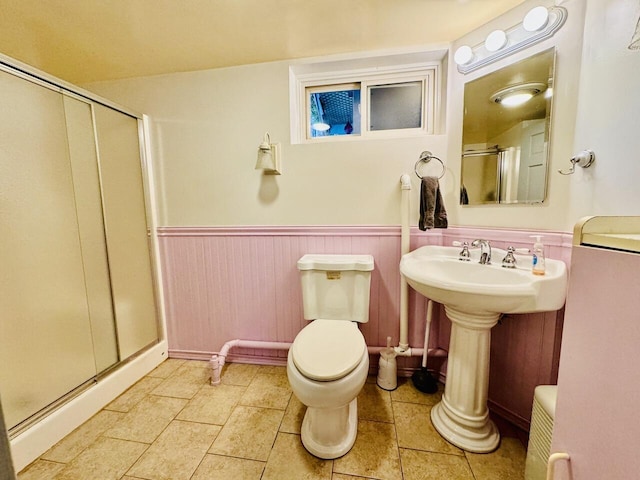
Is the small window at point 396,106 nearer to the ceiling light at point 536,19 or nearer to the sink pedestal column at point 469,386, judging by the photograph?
the ceiling light at point 536,19

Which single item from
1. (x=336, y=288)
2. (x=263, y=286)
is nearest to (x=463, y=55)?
(x=336, y=288)

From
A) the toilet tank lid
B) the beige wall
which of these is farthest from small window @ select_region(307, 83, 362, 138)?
the toilet tank lid

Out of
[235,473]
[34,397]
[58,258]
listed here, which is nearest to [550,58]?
[235,473]

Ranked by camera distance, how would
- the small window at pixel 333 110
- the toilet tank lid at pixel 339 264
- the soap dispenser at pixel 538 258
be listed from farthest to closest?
the small window at pixel 333 110
the toilet tank lid at pixel 339 264
the soap dispenser at pixel 538 258

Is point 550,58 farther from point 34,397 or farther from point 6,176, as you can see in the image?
point 34,397

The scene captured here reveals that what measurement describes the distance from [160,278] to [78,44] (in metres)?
1.36

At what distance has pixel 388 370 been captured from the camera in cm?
144

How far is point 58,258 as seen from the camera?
120 cm

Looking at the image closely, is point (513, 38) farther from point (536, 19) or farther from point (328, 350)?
point (328, 350)

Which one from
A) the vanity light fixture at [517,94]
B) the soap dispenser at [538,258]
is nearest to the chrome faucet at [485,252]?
the soap dispenser at [538,258]

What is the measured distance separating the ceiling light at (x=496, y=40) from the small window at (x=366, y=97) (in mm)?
323

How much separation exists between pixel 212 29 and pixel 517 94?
148 centimetres

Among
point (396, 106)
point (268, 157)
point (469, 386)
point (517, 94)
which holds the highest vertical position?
point (396, 106)

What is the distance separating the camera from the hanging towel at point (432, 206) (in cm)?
132
